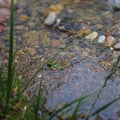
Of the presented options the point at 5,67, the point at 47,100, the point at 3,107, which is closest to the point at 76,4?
the point at 5,67

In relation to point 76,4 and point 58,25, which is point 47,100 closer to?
point 58,25

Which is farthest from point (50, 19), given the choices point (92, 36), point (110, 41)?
point (110, 41)

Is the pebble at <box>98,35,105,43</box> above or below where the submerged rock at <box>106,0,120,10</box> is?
below

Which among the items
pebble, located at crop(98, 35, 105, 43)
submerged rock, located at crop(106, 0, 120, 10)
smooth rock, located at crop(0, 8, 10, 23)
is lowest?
smooth rock, located at crop(0, 8, 10, 23)

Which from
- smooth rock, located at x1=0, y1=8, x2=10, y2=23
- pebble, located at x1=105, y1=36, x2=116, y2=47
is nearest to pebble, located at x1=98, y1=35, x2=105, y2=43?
pebble, located at x1=105, y1=36, x2=116, y2=47

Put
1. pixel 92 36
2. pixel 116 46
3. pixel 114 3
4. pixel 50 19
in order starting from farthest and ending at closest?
pixel 114 3
pixel 50 19
pixel 92 36
pixel 116 46

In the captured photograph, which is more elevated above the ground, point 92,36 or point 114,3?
point 114,3

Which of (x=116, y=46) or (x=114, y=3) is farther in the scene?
(x=114, y=3)

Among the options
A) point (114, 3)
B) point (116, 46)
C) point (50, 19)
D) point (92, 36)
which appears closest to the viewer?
point (116, 46)

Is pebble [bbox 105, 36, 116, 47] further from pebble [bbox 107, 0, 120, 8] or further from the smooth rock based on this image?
the smooth rock

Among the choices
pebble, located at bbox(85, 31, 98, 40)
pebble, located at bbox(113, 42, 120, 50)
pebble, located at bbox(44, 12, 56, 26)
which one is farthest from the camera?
pebble, located at bbox(44, 12, 56, 26)

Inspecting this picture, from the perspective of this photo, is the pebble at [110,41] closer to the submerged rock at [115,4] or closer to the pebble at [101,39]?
the pebble at [101,39]

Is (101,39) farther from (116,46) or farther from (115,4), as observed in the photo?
(115,4)
